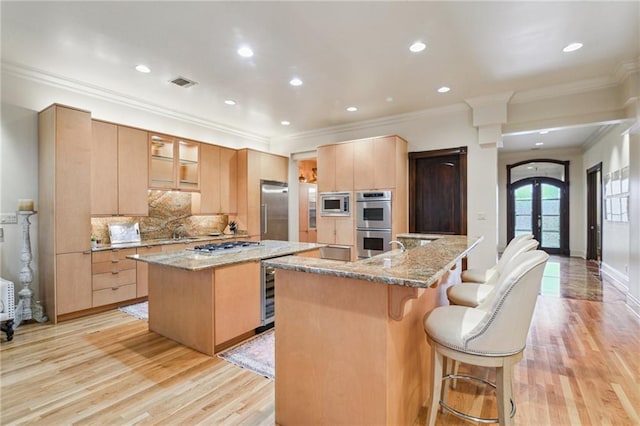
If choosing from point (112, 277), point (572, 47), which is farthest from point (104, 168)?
point (572, 47)

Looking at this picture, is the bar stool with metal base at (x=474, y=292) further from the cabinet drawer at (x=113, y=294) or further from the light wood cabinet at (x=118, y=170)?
the light wood cabinet at (x=118, y=170)

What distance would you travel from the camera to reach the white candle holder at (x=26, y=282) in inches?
132

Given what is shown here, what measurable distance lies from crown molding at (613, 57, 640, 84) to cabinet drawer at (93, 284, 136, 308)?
21.1 ft

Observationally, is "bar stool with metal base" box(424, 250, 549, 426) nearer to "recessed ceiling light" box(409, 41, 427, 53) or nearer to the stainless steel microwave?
"recessed ceiling light" box(409, 41, 427, 53)

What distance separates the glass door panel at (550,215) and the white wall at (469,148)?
5713mm

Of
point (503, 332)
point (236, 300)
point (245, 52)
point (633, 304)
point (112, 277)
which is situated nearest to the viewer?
point (503, 332)

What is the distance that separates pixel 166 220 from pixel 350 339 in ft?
14.6

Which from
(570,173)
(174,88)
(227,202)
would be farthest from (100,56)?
(570,173)

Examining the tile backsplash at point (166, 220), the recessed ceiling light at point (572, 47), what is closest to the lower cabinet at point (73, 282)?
the tile backsplash at point (166, 220)

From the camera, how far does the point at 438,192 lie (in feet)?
16.2

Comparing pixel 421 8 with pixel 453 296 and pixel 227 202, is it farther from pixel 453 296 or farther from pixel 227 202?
pixel 227 202

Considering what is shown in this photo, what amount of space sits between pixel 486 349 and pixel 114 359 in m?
2.82

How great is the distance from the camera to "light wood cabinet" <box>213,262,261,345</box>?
2.64 meters

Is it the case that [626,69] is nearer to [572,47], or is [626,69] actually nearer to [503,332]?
[572,47]
